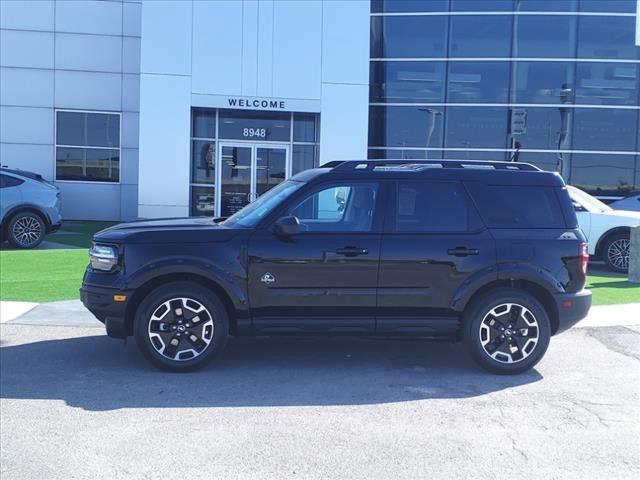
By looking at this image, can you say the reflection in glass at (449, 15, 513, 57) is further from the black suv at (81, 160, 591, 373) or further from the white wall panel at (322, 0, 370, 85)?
the black suv at (81, 160, 591, 373)

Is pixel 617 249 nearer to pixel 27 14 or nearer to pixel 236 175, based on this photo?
pixel 236 175

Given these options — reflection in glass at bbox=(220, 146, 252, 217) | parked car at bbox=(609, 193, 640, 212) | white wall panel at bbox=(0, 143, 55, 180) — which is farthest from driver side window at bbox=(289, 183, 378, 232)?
white wall panel at bbox=(0, 143, 55, 180)

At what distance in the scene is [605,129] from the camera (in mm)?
20328

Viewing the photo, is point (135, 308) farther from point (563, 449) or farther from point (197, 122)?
point (197, 122)

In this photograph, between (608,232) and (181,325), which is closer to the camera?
(181,325)

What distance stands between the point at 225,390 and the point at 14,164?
1828 cm

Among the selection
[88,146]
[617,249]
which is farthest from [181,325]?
[88,146]

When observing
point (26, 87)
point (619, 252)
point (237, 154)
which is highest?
point (26, 87)

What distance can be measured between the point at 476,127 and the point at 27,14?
14.4 meters

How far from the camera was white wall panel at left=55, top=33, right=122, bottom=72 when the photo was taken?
2134 cm

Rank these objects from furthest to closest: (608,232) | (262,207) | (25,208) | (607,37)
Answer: (607,37), (25,208), (608,232), (262,207)

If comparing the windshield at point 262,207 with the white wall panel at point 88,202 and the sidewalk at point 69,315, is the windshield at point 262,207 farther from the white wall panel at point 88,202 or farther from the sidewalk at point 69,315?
the white wall panel at point 88,202

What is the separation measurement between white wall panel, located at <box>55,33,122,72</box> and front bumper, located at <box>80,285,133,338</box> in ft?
56.0

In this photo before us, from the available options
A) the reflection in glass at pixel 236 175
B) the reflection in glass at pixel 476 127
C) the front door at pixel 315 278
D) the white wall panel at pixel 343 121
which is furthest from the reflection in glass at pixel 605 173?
the front door at pixel 315 278
